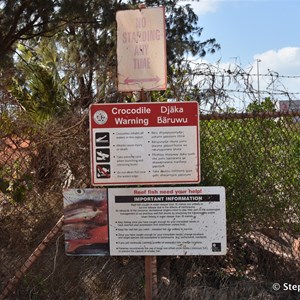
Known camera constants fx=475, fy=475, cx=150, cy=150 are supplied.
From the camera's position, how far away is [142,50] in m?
3.90

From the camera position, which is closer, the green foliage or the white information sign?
the white information sign

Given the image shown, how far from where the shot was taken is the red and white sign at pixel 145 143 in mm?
3771

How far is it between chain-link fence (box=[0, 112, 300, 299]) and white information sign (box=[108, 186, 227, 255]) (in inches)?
22.1

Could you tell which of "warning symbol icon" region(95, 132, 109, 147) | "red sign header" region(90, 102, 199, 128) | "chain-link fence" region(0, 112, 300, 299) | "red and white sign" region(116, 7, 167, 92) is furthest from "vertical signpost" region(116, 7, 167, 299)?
"chain-link fence" region(0, 112, 300, 299)

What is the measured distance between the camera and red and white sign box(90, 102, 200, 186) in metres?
3.77

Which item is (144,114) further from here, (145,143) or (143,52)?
(143,52)

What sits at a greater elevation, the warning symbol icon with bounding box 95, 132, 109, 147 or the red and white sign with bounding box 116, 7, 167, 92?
the red and white sign with bounding box 116, 7, 167, 92

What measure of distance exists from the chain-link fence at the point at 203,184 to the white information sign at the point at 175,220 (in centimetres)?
56

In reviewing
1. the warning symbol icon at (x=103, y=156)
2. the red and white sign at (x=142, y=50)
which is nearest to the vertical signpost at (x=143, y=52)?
the red and white sign at (x=142, y=50)

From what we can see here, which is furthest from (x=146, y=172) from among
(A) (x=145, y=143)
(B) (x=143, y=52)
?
(B) (x=143, y=52)

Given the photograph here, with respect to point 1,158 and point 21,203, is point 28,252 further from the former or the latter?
point 1,158

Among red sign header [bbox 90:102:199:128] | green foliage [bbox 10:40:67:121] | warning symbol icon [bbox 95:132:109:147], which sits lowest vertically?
warning symbol icon [bbox 95:132:109:147]

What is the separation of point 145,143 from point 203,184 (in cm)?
93

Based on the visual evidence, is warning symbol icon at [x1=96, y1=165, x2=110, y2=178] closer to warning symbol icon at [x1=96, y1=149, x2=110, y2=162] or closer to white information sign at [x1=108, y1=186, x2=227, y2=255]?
warning symbol icon at [x1=96, y1=149, x2=110, y2=162]
